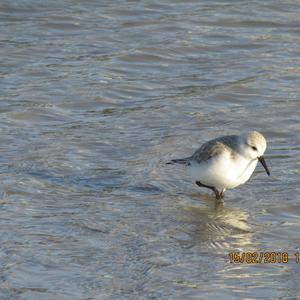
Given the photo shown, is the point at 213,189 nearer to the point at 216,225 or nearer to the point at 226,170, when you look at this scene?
the point at 226,170

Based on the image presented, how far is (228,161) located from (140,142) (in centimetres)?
193

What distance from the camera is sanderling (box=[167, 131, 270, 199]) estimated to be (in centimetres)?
806

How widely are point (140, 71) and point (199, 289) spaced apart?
253 inches

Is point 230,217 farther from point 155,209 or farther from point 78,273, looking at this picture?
point 78,273

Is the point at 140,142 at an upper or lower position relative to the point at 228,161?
upper

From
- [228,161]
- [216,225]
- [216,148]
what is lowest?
[216,225]

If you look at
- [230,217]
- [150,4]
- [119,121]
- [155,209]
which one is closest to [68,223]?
[155,209]

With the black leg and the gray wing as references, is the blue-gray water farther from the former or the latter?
the gray wing

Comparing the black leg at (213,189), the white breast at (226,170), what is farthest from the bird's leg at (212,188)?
the white breast at (226,170)

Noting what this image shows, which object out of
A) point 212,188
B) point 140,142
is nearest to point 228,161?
point 212,188

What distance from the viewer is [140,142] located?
32.2 ft

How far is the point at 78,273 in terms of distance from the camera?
6.51 m

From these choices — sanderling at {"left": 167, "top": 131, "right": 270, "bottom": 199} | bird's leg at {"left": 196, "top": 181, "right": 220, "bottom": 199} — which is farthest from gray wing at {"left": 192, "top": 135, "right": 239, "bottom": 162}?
bird's leg at {"left": 196, "top": 181, "right": 220, "bottom": 199}

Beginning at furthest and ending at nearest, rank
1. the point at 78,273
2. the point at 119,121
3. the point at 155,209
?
the point at 119,121
the point at 155,209
the point at 78,273
